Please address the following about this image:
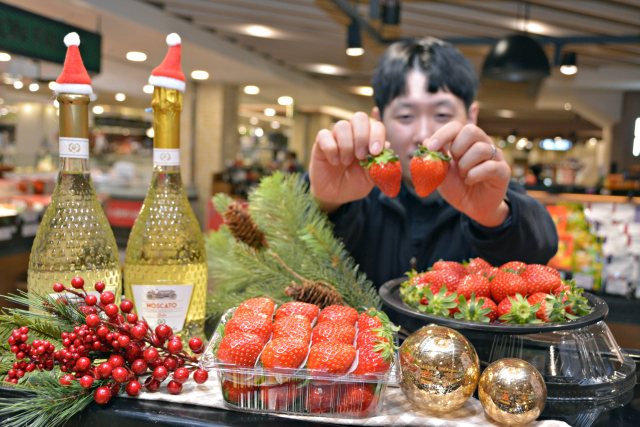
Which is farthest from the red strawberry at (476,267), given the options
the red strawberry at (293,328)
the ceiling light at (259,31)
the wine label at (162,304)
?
the ceiling light at (259,31)

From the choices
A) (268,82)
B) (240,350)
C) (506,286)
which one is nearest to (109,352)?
(240,350)

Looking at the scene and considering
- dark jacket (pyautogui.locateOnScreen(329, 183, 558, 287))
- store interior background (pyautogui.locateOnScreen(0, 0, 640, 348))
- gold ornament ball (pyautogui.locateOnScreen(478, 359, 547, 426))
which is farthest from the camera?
store interior background (pyautogui.locateOnScreen(0, 0, 640, 348))

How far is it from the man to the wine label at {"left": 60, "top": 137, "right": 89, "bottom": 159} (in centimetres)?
34

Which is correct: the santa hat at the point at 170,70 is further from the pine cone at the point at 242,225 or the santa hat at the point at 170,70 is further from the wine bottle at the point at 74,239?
the pine cone at the point at 242,225

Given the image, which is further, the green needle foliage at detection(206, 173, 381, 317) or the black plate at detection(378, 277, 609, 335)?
the green needle foliage at detection(206, 173, 381, 317)

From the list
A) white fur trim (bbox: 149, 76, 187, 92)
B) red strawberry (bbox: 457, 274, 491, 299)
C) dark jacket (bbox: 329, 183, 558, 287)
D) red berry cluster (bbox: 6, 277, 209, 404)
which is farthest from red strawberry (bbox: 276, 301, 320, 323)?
dark jacket (bbox: 329, 183, 558, 287)

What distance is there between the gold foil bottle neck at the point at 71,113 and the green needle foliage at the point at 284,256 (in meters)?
0.35

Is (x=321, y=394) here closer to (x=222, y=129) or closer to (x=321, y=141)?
(x=321, y=141)

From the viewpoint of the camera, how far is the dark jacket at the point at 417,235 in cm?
111

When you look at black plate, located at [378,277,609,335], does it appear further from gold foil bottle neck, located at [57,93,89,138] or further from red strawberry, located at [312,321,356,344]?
gold foil bottle neck, located at [57,93,89,138]

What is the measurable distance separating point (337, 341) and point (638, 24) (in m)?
6.01

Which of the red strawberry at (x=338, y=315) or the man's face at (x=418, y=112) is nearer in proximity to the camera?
the red strawberry at (x=338, y=315)

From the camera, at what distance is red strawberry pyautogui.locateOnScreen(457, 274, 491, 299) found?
27.7 inches

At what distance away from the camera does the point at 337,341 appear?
552mm
